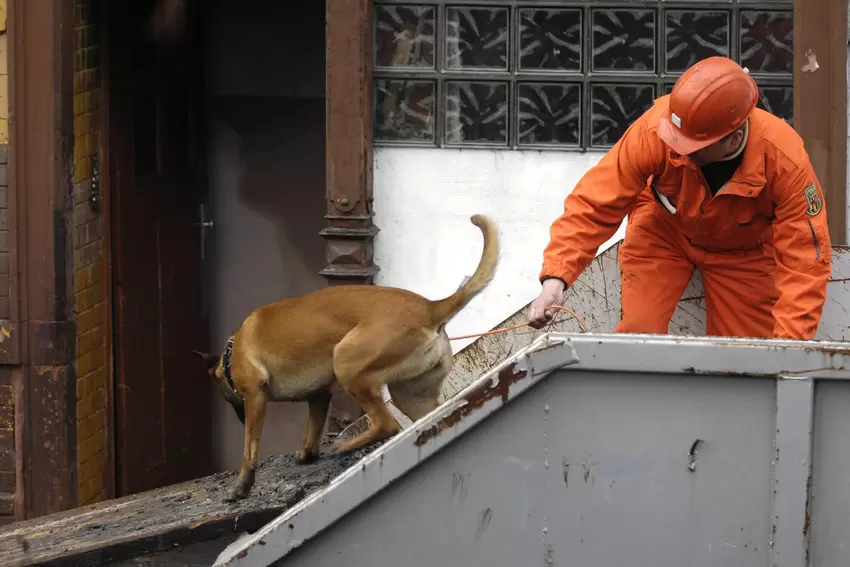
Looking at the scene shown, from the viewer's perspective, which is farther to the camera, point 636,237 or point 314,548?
point 636,237

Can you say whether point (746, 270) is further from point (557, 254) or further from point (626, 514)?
point (626, 514)

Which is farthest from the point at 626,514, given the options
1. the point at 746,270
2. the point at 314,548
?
the point at 746,270

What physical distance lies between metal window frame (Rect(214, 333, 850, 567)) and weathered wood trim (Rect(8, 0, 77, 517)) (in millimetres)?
3561

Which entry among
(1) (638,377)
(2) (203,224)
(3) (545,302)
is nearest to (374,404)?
(3) (545,302)

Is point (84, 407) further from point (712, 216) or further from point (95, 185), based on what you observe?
point (712, 216)

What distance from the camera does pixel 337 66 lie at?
6.33 metres

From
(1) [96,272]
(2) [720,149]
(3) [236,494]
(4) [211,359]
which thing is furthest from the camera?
(1) [96,272]

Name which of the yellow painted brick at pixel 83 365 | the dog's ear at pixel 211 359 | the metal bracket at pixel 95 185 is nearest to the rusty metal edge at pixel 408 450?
the dog's ear at pixel 211 359

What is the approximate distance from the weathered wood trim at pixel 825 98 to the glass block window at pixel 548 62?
0.60 ft

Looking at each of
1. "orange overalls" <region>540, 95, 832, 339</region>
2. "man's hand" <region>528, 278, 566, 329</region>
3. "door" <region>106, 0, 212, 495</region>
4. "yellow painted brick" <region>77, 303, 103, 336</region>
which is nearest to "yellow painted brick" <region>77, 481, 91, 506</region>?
"door" <region>106, 0, 212, 495</region>

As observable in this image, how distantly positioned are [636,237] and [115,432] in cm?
348

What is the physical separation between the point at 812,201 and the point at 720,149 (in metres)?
0.36

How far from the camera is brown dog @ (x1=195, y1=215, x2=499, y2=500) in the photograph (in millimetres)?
4734

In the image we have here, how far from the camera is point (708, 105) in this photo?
4.13 m
